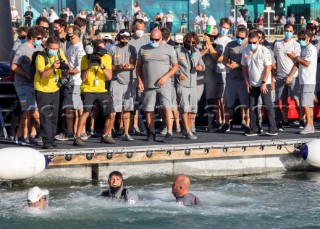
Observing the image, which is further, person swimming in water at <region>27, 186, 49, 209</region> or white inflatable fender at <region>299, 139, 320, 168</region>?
white inflatable fender at <region>299, 139, 320, 168</region>

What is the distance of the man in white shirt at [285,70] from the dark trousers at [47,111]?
4168 millimetres

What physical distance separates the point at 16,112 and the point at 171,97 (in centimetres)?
250

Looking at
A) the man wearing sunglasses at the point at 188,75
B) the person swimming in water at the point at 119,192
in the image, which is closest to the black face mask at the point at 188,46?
the man wearing sunglasses at the point at 188,75

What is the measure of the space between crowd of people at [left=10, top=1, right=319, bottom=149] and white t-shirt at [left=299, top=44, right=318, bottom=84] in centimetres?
2

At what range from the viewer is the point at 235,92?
16109mm

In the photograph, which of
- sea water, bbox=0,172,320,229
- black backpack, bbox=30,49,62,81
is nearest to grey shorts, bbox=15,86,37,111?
black backpack, bbox=30,49,62,81

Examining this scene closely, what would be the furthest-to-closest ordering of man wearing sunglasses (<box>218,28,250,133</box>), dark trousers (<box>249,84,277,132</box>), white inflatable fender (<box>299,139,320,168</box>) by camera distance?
man wearing sunglasses (<box>218,28,250,133</box>), dark trousers (<box>249,84,277,132</box>), white inflatable fender (<box>299,139,320,168</box>)

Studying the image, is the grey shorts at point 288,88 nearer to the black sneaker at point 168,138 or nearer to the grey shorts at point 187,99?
the grey shorts at point 187,99

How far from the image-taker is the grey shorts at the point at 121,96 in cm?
1534

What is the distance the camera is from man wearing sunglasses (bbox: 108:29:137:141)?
15250mm

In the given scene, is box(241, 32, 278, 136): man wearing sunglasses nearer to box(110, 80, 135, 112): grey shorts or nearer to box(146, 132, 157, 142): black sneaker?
box(146, 132, 157, 142): black sneaker

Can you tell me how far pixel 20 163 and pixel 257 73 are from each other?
14.0 feet

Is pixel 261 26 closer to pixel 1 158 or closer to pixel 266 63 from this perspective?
pixel 266 63

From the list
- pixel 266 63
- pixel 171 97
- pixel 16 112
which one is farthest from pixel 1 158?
pixel 266 63
